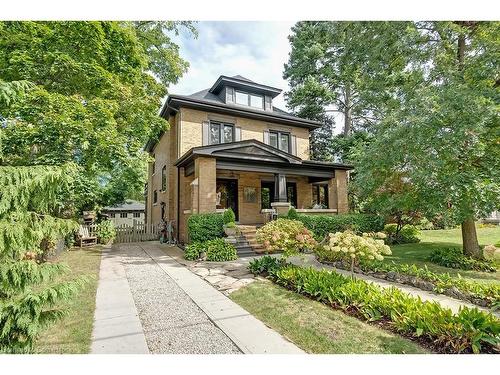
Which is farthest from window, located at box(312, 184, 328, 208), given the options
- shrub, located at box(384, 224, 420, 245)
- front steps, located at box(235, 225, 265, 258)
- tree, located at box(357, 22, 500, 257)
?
tree, located at box(357, 22, 500, 257)

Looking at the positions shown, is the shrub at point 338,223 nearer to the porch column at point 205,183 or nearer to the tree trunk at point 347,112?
the porch column at point 205,183

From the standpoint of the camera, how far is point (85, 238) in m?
13.4

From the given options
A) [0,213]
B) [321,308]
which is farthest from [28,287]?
[321,308]

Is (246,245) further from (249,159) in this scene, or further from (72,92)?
(72,92)

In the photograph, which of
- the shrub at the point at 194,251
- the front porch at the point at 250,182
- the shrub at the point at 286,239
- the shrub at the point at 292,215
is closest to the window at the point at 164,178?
the front porch at the point at 250,182

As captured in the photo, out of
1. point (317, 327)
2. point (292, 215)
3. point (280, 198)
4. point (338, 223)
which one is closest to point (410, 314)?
point (317, 327)

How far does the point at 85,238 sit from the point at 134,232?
8.02 feet

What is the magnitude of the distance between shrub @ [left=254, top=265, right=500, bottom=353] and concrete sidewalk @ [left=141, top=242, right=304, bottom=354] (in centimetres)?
142

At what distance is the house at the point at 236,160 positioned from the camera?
12045 millimetres

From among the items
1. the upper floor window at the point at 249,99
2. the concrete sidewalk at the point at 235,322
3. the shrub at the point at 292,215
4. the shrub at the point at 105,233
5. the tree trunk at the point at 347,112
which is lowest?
the concrete sidewalk at the point at 235,322

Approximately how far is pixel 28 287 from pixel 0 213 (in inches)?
31.0

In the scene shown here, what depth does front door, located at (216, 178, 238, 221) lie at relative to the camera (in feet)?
48.3

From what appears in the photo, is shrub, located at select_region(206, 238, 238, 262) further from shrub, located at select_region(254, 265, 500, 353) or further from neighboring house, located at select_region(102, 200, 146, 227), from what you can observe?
neighboring house, located at select_region(102, 200, 146, 227)

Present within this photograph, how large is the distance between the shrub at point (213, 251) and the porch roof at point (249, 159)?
3.68 metres
